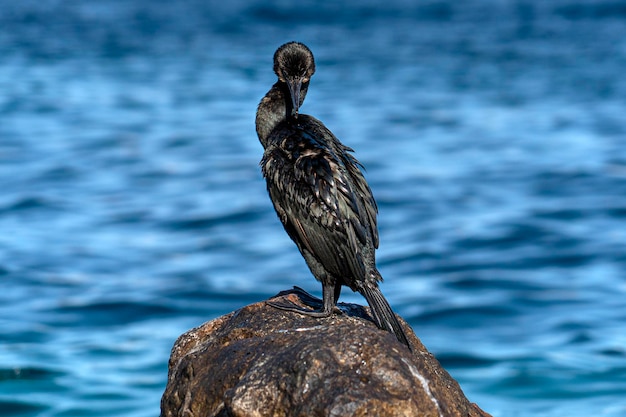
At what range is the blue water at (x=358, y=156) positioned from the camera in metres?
13.4

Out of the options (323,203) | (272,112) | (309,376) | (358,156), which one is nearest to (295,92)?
(272,112)

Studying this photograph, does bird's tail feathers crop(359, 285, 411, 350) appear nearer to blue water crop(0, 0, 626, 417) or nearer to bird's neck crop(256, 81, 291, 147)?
bird's neck crop(256, 81, 291, 147)

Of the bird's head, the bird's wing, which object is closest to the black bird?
the bird's wing

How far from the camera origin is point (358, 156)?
Answer: 71.8 ft

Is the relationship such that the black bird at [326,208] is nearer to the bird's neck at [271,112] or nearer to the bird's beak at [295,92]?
the bird's beak at [295,92]

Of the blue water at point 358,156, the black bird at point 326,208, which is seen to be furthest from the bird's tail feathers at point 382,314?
the blue water at point 358,156

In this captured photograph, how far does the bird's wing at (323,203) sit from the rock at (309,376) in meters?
0.48

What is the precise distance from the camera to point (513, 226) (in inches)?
714

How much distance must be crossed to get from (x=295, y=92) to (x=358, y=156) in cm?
1509

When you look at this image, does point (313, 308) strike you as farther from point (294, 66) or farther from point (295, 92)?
point (294, 66)

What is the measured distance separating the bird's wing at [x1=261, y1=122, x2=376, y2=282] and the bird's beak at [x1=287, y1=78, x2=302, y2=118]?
1.23 feet

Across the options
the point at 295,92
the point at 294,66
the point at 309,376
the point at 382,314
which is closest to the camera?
the point at 309,376

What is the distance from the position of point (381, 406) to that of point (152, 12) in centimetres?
3374

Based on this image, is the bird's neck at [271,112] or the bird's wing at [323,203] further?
the bird's neck at [271,112]
